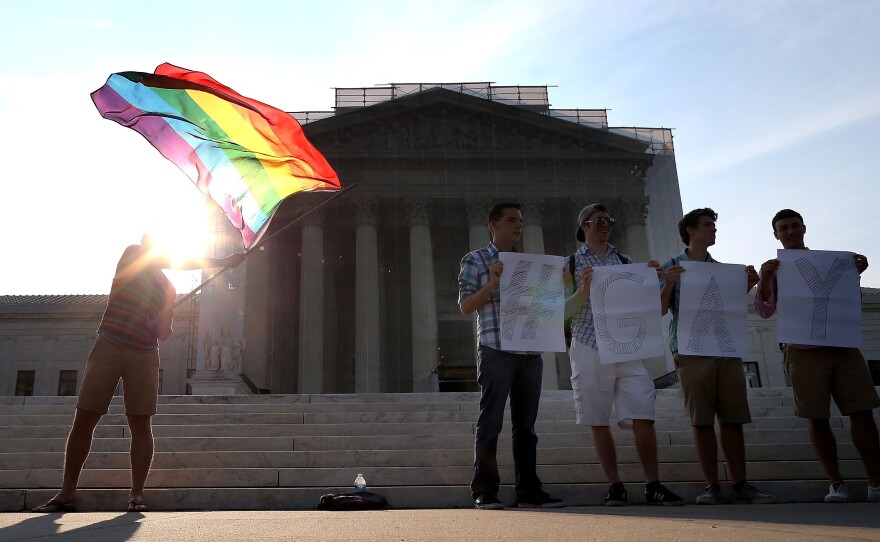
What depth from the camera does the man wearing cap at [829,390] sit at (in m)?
5.03

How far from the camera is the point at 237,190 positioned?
8.08 metres

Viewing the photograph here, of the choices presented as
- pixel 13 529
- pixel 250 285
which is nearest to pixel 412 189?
pixel 250 285

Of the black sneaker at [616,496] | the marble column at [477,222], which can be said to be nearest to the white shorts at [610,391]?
the black sneaker at [616,496]

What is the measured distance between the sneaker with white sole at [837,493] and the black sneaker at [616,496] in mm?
1388

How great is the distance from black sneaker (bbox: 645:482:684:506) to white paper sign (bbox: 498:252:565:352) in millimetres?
1016

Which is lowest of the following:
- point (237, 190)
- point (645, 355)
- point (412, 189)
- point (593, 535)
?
point (593, 535)

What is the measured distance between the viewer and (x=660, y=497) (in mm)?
4578

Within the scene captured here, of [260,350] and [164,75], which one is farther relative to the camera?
[260,350]

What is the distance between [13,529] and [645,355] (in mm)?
3602

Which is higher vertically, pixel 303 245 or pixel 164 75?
pixel 303 245

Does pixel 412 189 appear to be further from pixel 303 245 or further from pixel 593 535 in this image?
pixel 593 535

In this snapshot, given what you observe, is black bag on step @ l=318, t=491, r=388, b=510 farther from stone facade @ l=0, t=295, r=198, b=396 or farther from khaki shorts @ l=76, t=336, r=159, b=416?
stone facade @ l=0, t=295, r=198, b=396

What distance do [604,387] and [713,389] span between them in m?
0.83

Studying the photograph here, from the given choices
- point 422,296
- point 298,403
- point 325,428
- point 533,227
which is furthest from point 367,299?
point 325,428
